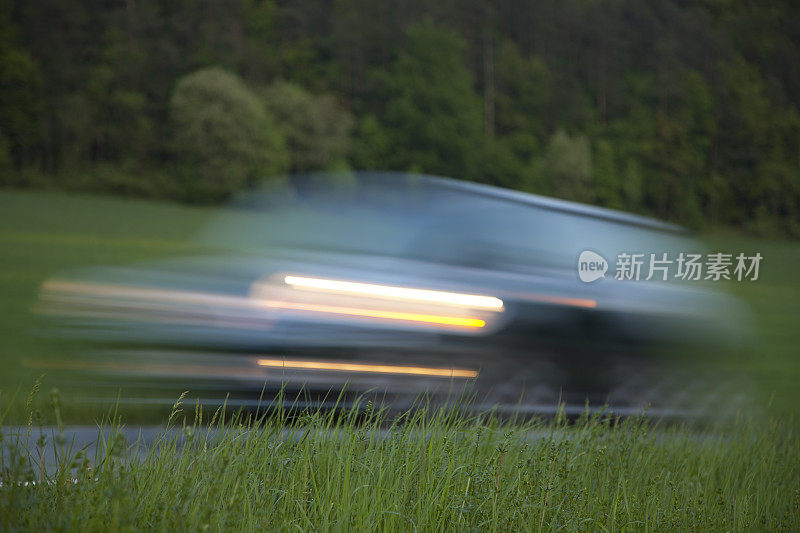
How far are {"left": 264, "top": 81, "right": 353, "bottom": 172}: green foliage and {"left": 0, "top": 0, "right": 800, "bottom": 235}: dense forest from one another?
11cm

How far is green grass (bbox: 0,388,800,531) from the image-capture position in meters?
2.44

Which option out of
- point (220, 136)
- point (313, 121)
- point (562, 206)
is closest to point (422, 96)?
point (313, 121)

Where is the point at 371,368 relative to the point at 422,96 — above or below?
below

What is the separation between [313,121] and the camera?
131 ft

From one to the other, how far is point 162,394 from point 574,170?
3497 centimetres

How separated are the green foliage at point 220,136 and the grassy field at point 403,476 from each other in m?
36.4

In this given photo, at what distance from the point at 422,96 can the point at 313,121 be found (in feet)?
20.1

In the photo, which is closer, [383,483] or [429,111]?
[383,483]

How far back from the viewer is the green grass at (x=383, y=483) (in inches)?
96.0

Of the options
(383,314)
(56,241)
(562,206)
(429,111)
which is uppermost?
(429,111)

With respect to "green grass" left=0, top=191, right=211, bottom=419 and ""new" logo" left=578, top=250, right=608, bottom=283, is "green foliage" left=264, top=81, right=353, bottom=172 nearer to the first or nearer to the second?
"green grass" left=0, top=191, right=211, bottom=419

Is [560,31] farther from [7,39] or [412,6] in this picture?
[7,39]

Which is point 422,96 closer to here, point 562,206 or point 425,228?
point 562,206

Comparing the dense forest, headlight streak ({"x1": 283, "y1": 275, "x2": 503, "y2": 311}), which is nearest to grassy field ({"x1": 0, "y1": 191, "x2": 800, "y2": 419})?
headlight streak ({"x1": 283, "y1": 275, "x2": 503, "y2": 311})
